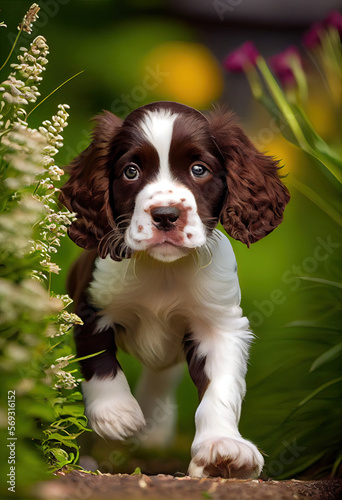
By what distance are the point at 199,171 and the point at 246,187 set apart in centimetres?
19

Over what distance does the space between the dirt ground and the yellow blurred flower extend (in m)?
1.43

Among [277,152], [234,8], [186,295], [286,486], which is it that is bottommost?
[286,486]

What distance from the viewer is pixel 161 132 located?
2561mm

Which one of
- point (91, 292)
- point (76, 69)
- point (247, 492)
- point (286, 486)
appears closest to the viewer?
point (247, 492)

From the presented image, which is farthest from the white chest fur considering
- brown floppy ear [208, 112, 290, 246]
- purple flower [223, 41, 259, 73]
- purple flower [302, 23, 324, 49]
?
purple flower [302, 23, 324, 49]

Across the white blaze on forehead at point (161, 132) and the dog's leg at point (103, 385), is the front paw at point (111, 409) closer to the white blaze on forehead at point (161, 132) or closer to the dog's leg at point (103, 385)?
the dog's leg at point (103, 385)

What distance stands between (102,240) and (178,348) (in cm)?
52

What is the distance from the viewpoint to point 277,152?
3.06m

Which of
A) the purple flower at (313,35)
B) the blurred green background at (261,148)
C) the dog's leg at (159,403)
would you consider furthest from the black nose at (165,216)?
the purple flower at (313,35)

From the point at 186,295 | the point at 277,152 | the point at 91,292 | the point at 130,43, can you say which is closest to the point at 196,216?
the point at 186,295

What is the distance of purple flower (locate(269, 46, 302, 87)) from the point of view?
3143 mm

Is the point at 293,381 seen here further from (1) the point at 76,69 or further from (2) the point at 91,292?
(1) the point at 76,69

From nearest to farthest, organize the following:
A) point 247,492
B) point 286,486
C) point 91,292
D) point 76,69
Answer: point 247,492
point 286,486
point 91,292
point 76,69

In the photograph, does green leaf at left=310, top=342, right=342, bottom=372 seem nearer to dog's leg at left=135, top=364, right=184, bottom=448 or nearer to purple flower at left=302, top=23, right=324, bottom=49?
dog's leg at left=135, top=364, right=184, bottom=448
